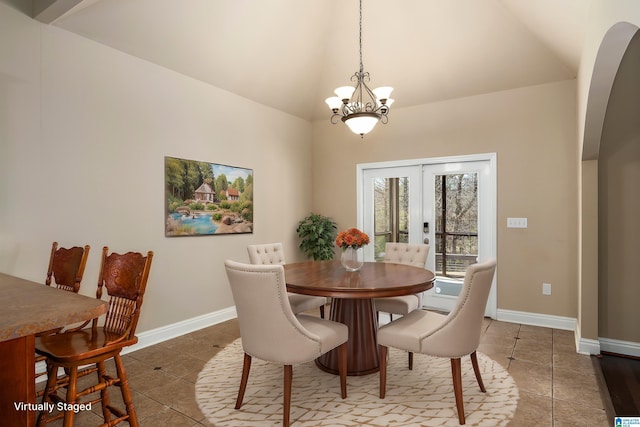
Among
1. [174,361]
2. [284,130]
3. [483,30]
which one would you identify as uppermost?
[483,30]

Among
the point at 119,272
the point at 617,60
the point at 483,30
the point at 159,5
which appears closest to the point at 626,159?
the point at 617,60

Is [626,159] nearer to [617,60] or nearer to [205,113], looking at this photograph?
[617,60]

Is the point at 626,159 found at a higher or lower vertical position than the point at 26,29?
lower

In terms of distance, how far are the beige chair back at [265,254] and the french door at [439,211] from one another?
6.41ft

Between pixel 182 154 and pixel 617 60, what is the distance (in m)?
3.62

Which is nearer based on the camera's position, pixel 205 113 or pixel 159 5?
pixel 159 5

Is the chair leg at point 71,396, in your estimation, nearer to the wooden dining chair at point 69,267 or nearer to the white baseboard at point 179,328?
the wooden dining chair at point 69,267

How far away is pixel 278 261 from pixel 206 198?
1.11 m

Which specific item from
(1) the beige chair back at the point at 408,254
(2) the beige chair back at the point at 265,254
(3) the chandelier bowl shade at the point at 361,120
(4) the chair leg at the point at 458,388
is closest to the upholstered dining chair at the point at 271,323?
(4) the chair leg at the point at 458,388

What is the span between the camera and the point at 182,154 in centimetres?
387

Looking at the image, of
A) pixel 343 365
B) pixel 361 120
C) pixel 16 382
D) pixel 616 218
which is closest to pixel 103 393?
pixel 16 382

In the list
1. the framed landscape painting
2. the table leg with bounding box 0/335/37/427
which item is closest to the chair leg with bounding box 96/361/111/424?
the table leg with bounding box 0/335/37/427

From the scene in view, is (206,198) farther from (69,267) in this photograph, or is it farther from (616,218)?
(616,218)

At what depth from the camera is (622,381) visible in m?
2.78
